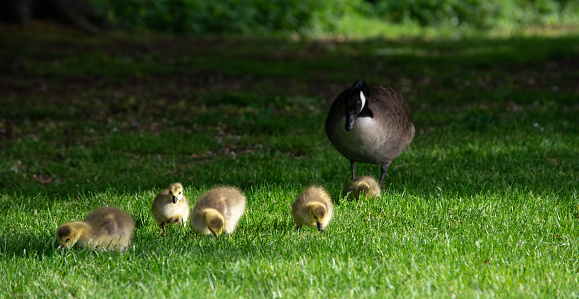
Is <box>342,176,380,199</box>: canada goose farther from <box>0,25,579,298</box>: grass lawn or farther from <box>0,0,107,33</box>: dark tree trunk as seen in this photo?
<box>0,0,107,33</box>: dark tree trunk

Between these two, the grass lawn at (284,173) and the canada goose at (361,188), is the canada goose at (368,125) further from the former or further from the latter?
the grass lawn at (284,173)

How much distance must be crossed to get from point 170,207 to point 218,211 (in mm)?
411

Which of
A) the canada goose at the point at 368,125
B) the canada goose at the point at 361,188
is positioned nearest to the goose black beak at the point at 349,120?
the canada goose at the point at 368,125

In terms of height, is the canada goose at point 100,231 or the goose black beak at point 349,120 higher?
the goose black beak at point 349,120

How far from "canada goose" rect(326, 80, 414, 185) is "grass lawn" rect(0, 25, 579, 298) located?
1.44 ft

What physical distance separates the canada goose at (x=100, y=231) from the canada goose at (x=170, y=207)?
0.30 metres

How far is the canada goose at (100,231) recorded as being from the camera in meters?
4.52

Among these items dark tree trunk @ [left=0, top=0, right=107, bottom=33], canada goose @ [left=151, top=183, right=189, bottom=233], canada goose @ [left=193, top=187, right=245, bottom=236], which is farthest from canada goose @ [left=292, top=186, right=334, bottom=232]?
dark tree trunk @ [left=0, top=0, right=107, bottom=33]

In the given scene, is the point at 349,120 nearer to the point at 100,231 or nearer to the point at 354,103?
the point at 354,103

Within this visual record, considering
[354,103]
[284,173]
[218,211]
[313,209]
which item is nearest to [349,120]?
[354,103]

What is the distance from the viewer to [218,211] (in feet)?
16.1

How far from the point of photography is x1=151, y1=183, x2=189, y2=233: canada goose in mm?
4918

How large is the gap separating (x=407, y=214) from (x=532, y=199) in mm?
1200

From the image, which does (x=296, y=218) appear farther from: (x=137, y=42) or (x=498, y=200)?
(x=137, y=42)
